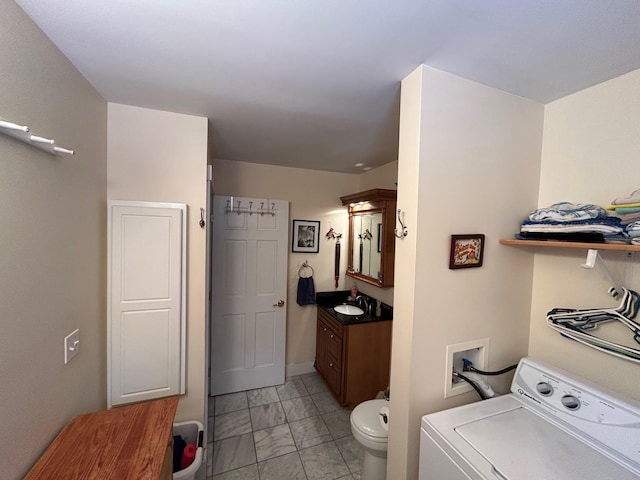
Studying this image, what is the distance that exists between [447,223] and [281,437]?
84.8 inches

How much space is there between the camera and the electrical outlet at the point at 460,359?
1.26 metres

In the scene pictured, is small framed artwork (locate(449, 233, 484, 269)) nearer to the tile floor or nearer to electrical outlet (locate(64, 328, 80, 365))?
the tile floor

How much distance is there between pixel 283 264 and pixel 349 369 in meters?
1.26

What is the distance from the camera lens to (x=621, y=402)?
961mm

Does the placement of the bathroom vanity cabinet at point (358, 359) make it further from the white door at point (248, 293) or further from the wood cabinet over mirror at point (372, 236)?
the white door at point (248, 293)

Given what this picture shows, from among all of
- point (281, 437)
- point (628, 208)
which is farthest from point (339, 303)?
point (628, 208)

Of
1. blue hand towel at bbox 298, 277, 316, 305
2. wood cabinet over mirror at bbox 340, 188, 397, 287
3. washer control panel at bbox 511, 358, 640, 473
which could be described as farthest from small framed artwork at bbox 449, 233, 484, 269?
blue hand towel at bbox 298, 277, 316, 305

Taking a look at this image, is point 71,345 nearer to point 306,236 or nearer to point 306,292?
point 306,292

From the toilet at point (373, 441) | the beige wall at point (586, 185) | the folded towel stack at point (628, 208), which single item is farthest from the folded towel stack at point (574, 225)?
the toilet at point (373, 441)

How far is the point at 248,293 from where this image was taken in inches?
108

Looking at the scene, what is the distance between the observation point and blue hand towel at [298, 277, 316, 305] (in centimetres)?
294

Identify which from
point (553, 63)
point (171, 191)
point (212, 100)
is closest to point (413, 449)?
point (553, 63)

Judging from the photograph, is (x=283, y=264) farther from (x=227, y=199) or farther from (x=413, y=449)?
(x=413, y=449)

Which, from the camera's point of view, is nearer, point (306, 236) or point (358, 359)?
point (358, 359)
